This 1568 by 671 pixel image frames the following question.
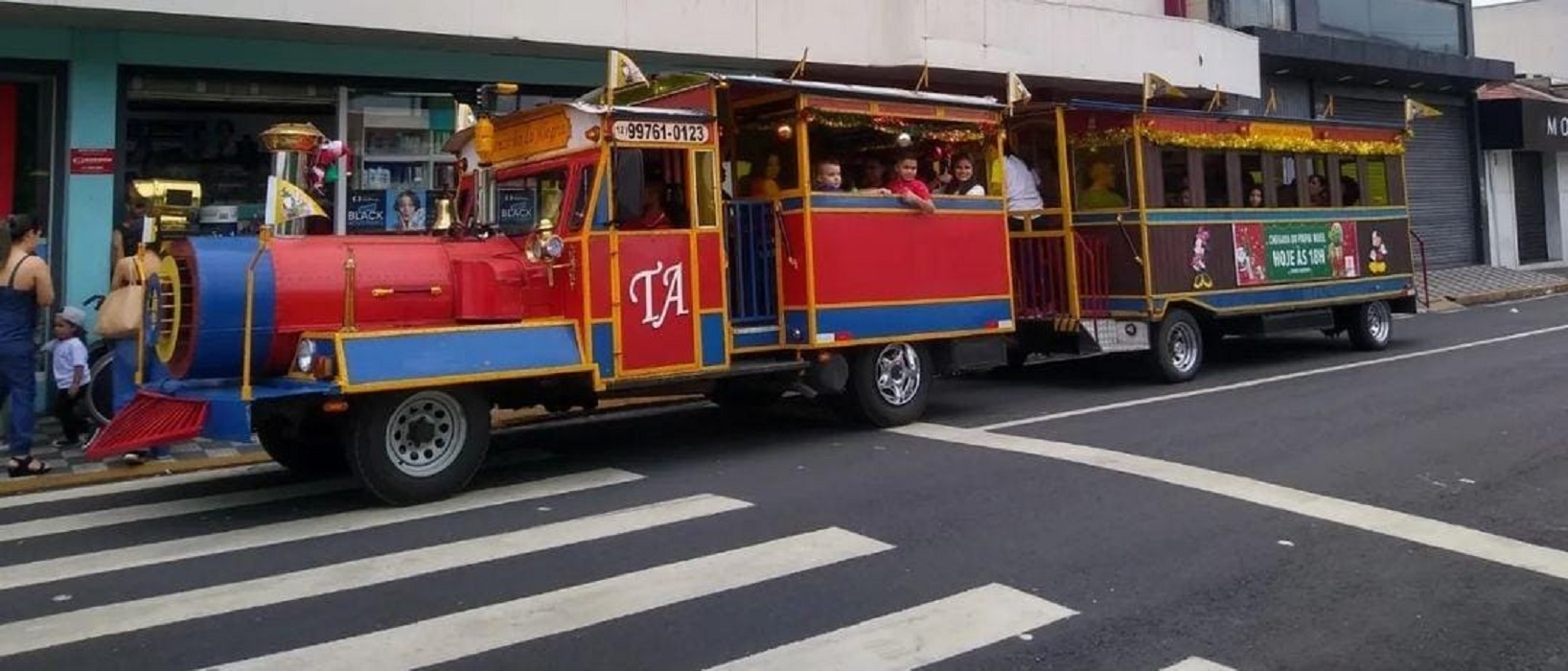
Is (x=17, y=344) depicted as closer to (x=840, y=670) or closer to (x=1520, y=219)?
(x=840, y=670)

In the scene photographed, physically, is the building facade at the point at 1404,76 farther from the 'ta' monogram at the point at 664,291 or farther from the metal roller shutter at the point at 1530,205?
the 'ta' monogram at the point at 664,291

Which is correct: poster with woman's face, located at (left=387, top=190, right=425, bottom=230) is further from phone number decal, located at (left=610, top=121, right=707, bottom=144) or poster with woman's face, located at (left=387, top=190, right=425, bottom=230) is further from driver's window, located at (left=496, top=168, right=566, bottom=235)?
phone number decal, located at (left=610, top=121, right=707, bottom=144)

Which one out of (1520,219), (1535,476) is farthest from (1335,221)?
(1520,219)

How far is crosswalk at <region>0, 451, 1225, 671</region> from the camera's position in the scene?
4.81m

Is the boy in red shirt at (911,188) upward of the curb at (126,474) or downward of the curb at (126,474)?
upward

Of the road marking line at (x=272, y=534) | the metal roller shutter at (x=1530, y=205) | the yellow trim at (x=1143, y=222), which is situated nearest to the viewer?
the road marking line at (x=272, y=534)

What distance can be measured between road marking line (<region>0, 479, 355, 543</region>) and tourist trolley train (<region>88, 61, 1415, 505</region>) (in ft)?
1.28

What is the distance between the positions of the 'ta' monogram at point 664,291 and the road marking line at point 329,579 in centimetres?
163

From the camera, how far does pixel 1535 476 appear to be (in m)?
7.67

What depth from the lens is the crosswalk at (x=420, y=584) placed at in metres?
4.81

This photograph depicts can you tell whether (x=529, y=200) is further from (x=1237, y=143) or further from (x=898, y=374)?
(x=1237, y=143)

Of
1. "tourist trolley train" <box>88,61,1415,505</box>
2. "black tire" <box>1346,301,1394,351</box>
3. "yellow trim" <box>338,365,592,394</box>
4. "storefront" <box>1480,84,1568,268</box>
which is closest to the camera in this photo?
"yellow trim" <box>338,365,592,394</box>

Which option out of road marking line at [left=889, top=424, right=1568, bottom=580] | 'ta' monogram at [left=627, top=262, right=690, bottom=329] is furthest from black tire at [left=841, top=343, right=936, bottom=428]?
'ta' monogram at [left=627, top=262, right=690, bottom=329]

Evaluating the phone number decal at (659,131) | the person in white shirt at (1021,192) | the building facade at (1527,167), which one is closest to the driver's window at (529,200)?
the phone number decal at (659,131)
